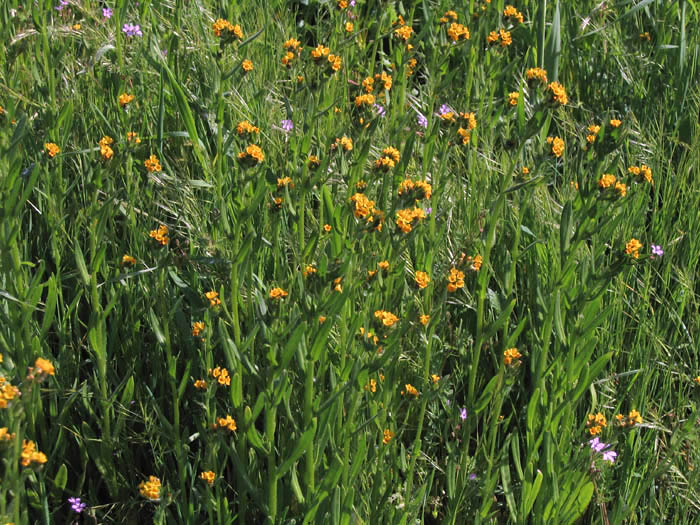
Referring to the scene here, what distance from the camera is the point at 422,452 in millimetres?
2363

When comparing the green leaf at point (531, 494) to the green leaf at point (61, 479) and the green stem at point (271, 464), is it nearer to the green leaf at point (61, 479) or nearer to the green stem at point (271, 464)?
the green stem at point (271, 464)

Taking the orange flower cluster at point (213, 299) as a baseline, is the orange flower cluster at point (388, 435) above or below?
below

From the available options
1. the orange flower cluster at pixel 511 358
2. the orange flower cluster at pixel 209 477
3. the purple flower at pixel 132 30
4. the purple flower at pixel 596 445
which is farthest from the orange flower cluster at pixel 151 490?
the purple flower at pixel 132 30

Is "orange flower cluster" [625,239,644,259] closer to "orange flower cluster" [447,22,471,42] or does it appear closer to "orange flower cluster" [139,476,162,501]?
"orange flower cluster" [447,22,471,42]

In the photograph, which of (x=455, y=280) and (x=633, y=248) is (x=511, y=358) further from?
(x=633, y=248)

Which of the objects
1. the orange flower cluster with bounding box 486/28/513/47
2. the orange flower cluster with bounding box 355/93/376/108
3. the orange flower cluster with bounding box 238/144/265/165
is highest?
the orange flower cluster with bounding box 486/28/513/47

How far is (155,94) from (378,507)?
5.75 ft

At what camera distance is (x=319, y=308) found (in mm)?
1834

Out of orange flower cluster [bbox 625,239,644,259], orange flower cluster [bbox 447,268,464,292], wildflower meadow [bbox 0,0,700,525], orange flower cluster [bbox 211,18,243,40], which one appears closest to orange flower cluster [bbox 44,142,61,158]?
wildflower meadow [bbox 0,0,700,525]

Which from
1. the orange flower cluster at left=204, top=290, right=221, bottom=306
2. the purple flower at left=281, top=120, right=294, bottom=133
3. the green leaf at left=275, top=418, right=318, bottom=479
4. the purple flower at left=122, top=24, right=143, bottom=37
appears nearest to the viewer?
the green leaf at left=275, top=418, right=318, bottom=479

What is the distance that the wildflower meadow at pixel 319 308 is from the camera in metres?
1.99

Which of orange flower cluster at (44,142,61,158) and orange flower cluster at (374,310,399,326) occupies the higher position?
orange flower cluster at (44,142,61,158)

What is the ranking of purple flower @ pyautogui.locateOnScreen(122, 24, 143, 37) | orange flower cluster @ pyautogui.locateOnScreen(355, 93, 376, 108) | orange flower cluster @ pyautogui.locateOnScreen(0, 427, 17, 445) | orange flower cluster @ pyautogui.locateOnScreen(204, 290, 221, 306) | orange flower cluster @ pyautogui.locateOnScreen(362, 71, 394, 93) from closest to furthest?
orange flower cluster @ pyautogui.locateOnScreen(0, 427, 17, 445)
orange flower cluster @ pyautogui.locateOnScreen(204, 290, 221, 306)
orange flower cluster @ pyautogui.locateOnScreen(355, 93, 376, 108)
orange flower cluster @ pyautogui.locateOnScreen(362, 71, 394, 93)
purple flower @ pyautogui.locateOnScreen(122, 24, 143, 37)

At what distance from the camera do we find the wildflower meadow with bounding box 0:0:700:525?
1989mm
